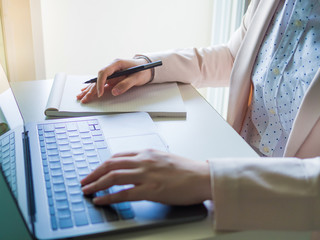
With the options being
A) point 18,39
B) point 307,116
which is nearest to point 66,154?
point 307,116

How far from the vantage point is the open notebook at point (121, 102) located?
84 cm

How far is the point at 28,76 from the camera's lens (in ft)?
5.29

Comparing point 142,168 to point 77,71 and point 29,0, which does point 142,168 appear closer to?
point 29,0

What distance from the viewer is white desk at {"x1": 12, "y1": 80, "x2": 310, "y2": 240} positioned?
513 mm

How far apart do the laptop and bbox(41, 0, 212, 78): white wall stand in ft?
3.10

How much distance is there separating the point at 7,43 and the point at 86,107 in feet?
2.73

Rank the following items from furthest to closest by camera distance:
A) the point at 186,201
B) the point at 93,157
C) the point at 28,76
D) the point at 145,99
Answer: the point at 28,76 < the point at 145,99 < the point at 93,157 < the point at 186,201

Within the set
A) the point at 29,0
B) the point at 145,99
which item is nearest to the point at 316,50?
the point at 145,99

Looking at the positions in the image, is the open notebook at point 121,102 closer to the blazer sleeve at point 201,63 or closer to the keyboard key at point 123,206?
the blazer sleeve at point 201,63

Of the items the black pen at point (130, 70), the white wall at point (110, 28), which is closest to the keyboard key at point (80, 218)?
the black pen at point (130, 70)

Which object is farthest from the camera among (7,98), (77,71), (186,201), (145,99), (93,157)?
(77,71)

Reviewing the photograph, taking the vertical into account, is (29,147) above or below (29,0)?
below

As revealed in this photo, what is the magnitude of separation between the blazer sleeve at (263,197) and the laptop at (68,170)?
0.13ft

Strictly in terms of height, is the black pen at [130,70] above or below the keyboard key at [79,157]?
above
